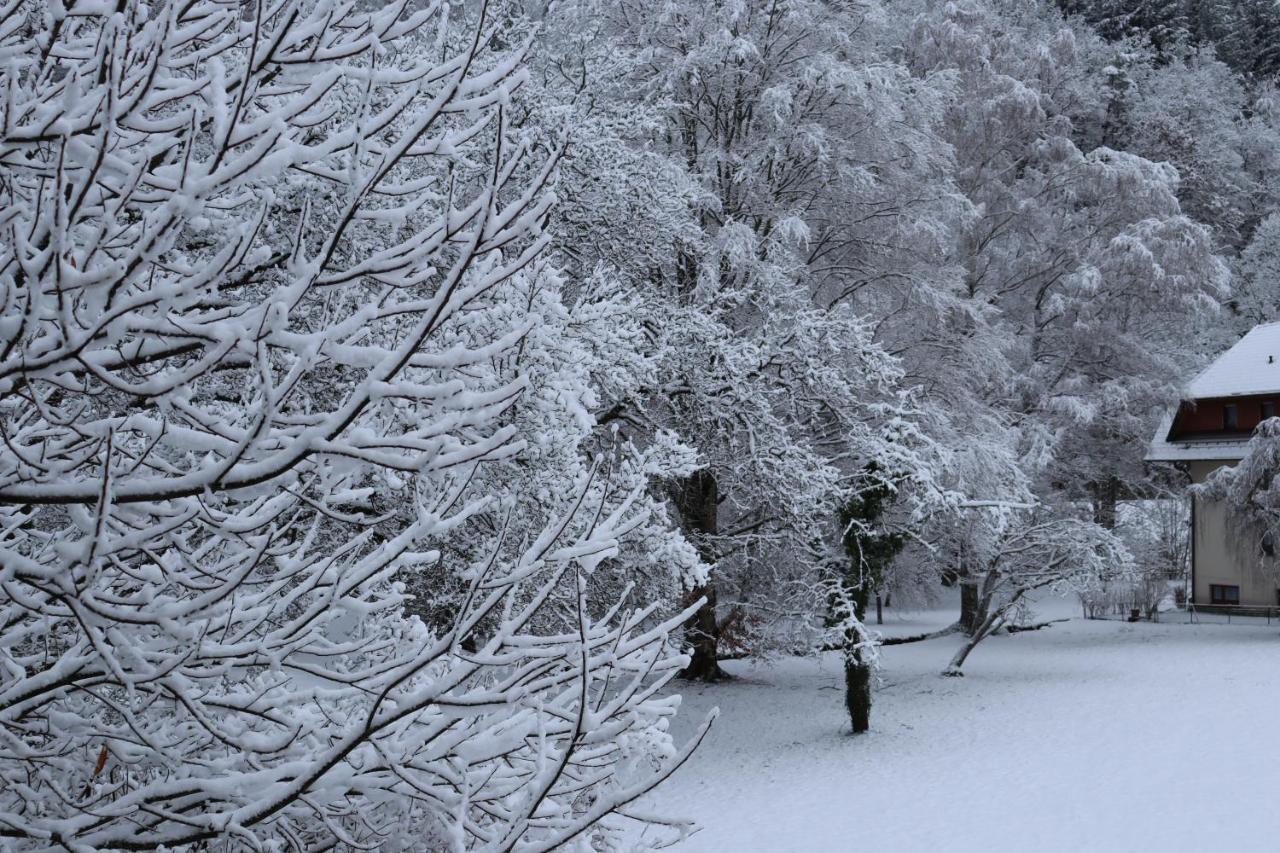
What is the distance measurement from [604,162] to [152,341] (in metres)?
9.25

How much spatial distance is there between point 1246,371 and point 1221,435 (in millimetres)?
1609

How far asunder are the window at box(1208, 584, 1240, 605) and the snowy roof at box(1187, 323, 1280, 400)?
474 centimetres

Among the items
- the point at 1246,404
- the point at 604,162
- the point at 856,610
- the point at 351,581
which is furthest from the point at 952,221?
the point at 351,581

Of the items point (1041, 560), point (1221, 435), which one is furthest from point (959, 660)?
point (1221, 435)

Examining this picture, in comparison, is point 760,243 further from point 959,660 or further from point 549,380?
point 959,660

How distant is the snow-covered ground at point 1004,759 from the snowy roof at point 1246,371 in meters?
7.20

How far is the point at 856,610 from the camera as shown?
48.4 feet

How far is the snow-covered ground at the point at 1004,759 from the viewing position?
10766 millimetres

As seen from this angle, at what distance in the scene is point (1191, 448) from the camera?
2652cm

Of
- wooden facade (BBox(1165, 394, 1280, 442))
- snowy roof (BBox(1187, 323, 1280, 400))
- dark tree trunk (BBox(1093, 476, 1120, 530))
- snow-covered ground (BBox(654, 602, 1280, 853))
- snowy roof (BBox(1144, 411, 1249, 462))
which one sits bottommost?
snow-covered ground (BBox(654, 602, 1280, 853))

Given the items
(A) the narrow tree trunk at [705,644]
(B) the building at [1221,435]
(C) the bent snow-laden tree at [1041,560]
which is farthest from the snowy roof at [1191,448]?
(A) the narrow tree trunk at [705,644]

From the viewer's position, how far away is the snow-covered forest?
214 cm

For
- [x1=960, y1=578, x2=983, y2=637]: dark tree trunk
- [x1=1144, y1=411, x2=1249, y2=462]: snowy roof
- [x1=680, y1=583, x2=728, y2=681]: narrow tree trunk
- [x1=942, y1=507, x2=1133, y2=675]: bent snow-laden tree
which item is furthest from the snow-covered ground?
[x1=1144, y1=411, x2=1249, y2=462]: snowy roof

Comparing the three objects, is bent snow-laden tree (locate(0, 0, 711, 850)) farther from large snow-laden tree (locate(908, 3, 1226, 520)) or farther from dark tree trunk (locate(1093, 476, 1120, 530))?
dark tree trunk (locate(1093, 476, 1120, 530))
